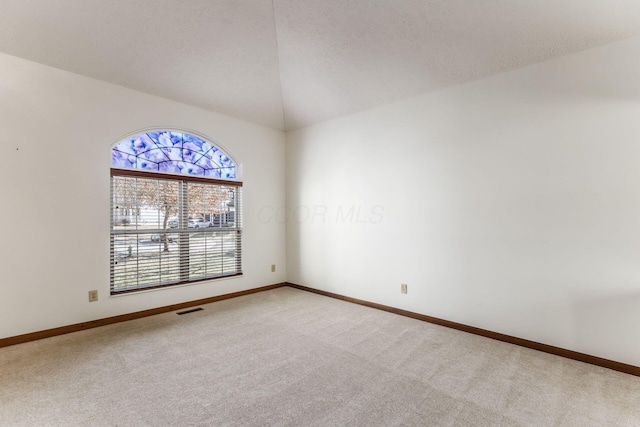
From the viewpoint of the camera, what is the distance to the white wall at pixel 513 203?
2385 mm

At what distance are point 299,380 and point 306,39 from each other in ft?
10.6

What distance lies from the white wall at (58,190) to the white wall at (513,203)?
282 cm

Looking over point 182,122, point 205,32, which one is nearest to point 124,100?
point 182,122

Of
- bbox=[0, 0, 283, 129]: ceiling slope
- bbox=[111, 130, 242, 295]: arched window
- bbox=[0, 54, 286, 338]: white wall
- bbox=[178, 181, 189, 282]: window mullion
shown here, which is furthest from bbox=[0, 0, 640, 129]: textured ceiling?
bbox=[178, 181, 189, 282]: window mullion

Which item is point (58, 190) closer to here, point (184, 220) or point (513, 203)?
point (184, 220)

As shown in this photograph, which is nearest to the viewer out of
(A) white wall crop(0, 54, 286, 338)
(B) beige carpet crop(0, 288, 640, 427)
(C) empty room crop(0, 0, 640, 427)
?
(B) beige carpet crop(0, 288, 640, 427)

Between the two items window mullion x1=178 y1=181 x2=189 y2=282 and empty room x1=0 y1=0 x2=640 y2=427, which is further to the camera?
window mullion x1=178 y1=181 x2=189 y2=282

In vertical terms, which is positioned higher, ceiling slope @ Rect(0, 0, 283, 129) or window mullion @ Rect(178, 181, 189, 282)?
ceiling slope @ Rect(0, 0, 283, 129)

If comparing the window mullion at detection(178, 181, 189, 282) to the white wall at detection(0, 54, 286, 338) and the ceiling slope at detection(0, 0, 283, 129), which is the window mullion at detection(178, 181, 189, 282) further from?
the ceiling slope at detection(0, 0, 283, 129)

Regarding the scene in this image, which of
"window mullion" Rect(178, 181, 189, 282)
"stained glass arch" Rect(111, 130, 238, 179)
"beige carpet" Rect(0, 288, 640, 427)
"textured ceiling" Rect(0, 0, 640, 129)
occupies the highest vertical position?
"textured ceiling" Rect(0, 0, 640, 129)

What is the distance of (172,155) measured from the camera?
3.88 m

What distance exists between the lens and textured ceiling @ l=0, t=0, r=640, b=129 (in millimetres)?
2416

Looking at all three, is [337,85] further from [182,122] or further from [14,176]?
[14,176]

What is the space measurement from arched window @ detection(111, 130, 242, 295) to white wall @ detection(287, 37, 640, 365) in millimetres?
1786
